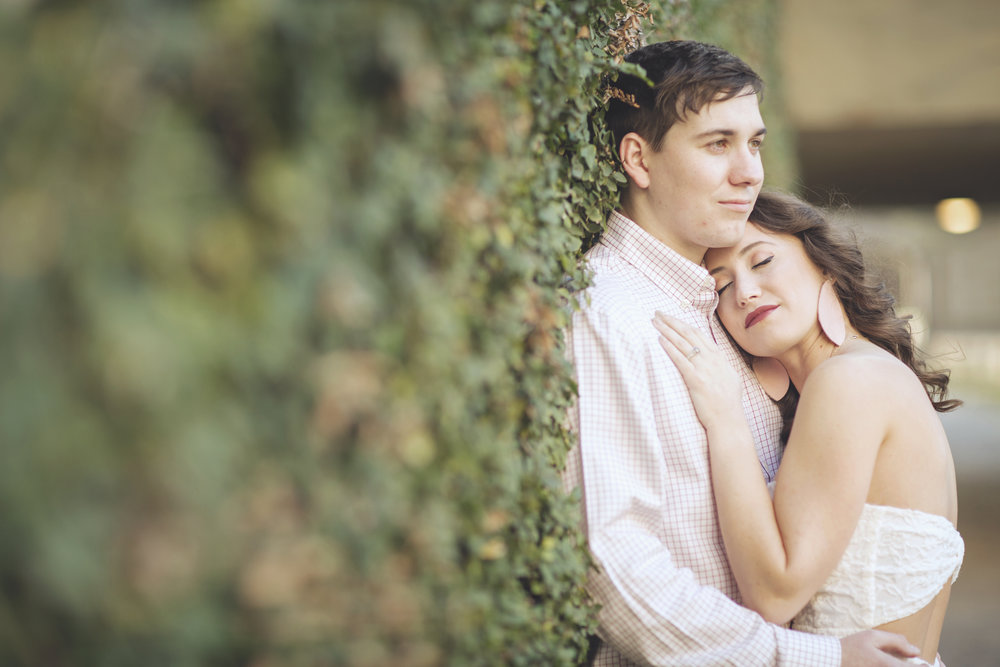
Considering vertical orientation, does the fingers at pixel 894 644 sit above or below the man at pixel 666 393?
below

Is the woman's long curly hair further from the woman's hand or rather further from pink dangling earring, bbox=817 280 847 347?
the woman's hand

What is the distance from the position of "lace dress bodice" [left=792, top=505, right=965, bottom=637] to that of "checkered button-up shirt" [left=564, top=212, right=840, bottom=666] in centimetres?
18

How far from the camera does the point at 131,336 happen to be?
73cm

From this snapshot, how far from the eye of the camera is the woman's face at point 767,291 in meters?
2.51

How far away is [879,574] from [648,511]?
0.75m

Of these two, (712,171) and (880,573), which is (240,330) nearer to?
(712,171)

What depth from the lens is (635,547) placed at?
1924 millimetres

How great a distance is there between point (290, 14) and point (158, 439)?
461mm

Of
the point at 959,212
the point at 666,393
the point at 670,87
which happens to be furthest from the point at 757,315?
the point at 959,212

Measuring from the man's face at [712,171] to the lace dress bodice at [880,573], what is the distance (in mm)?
935

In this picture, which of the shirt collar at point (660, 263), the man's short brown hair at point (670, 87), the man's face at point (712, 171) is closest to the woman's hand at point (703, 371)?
the shirt collar at point (660, 263)

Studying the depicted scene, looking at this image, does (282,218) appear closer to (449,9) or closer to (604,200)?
(449,9)

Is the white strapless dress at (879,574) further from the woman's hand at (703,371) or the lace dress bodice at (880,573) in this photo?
the woman's hand at (703,371)

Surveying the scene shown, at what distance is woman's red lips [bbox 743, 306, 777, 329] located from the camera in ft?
8.23
